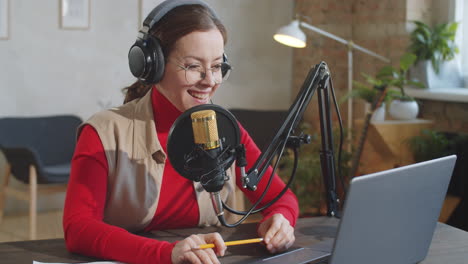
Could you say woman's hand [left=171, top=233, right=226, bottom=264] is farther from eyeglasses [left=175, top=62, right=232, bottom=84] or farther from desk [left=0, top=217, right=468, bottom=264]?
eyeglasses [left=175, top=62, right=232, bottom=84]

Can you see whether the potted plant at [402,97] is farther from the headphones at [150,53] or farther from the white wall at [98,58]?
the headphones at [150,53]

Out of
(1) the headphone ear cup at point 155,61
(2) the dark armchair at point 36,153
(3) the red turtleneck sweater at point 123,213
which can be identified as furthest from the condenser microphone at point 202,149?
(2) the dark armchair at point 36,153

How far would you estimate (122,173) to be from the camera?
1522 millimetres

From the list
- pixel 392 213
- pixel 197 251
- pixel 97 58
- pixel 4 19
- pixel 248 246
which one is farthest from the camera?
pixel 97 58

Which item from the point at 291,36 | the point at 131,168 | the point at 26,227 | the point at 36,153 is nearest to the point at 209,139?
the point at 131,168

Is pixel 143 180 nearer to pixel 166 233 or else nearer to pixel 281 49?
pixel 166 233

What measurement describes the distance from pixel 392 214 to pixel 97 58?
3.88 m

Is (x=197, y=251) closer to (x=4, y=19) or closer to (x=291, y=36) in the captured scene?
(x=291, y=36)

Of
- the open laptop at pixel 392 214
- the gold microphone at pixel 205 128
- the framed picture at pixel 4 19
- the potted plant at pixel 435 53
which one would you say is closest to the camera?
the open laptop at pixel 392 214

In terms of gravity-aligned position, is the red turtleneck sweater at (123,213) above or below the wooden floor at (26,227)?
above

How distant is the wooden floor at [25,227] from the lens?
4090 millimetres

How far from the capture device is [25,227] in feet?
14.2

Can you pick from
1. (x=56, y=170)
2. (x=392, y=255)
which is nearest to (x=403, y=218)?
(x=392, y=255)

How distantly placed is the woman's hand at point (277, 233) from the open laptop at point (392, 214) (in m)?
0.28
